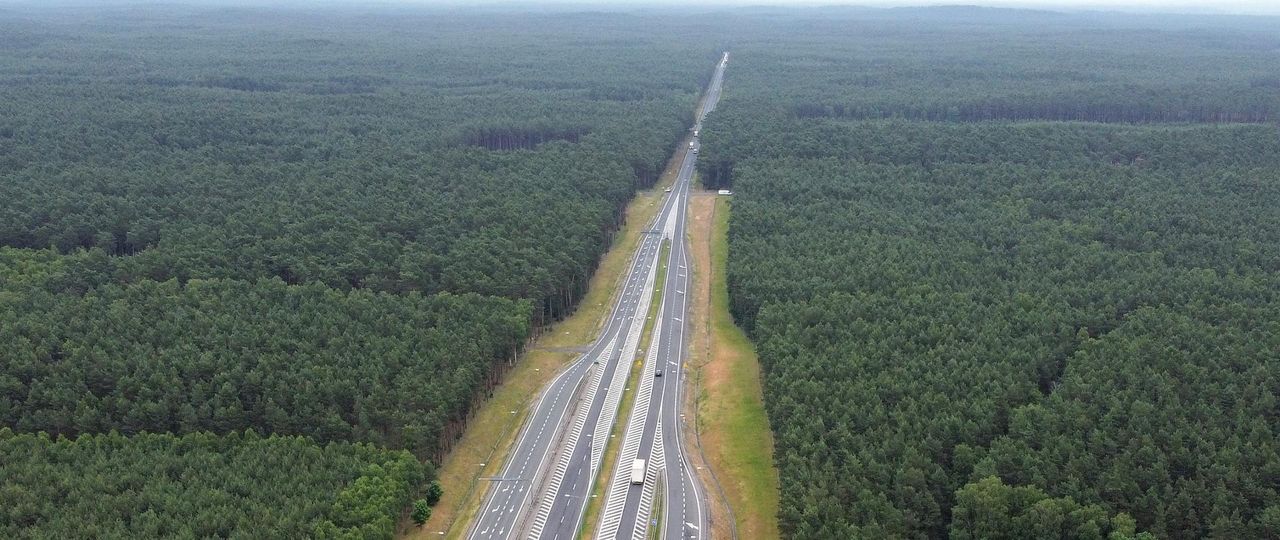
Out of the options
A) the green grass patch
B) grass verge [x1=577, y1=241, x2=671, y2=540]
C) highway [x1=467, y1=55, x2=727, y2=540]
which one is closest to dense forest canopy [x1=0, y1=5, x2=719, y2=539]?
highway [x1=467, y1=55, x2=727, y2=540]

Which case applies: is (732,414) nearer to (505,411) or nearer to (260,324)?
(505,411)

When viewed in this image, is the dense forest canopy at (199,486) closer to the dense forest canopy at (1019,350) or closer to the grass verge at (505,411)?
the grass verge at (505,411)

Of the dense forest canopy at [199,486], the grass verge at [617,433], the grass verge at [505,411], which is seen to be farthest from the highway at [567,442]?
the dense forest canopy at [199,486]

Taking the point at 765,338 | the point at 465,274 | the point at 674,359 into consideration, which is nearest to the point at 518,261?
the point at 465,274

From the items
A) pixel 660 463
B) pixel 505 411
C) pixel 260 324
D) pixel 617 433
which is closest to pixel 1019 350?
pixel 660 463

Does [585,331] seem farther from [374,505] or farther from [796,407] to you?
[374,505]

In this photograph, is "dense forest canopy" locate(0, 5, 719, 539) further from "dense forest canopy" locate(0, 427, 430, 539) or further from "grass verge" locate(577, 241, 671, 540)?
"grass verge" locate(577, 241, 671, 540)

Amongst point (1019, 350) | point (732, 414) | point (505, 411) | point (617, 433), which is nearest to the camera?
point (617, 433)
